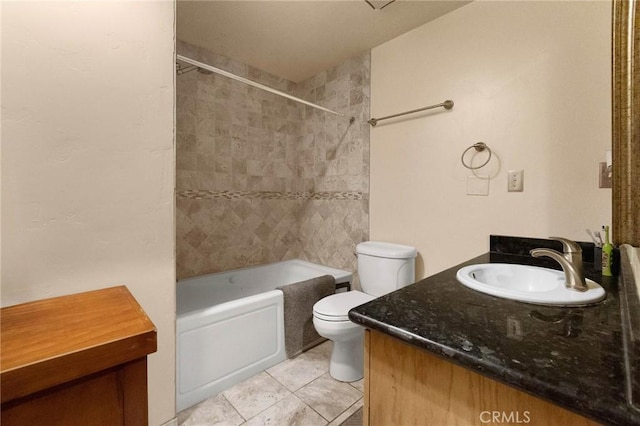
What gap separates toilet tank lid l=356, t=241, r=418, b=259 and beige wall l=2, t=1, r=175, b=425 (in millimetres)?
1273

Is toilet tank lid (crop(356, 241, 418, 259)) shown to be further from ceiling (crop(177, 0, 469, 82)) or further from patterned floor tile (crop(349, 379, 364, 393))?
ceiling (crop(177, 0, 469, 82))

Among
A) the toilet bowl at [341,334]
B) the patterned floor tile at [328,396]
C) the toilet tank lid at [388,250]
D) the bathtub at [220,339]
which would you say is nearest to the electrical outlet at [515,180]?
the toilet tank lid at [388,250]

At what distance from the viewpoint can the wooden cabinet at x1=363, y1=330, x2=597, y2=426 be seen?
0.51 metres

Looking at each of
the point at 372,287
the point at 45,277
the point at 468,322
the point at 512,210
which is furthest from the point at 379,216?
the point at 45,277

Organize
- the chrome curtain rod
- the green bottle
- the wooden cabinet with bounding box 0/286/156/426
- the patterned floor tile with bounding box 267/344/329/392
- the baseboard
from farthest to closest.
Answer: the chrome curtain rod < the patterned floor tile with bounding box 267/344/329/392 < the baseboard < the green bottle < the wooden cabinet with bounding box 0/286/156/426

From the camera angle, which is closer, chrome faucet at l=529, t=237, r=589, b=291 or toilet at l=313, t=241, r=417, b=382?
chrome faucet at l=529, t=237, r=589, b=291

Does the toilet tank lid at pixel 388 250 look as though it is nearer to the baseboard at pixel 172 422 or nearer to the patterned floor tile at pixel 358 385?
the patterned floor tile at pixel 358 385

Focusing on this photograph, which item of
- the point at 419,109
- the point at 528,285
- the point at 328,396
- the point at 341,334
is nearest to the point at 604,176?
the point at 528,285

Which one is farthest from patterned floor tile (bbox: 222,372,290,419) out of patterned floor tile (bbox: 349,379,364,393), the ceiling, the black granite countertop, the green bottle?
the ceiling

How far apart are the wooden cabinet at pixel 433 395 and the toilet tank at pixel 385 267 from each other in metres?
1.22

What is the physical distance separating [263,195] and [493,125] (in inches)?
77.4

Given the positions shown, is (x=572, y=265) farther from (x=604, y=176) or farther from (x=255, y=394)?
(x=255, y=394)

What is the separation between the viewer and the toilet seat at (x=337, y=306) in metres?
1.60

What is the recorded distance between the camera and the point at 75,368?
1.92 ft
